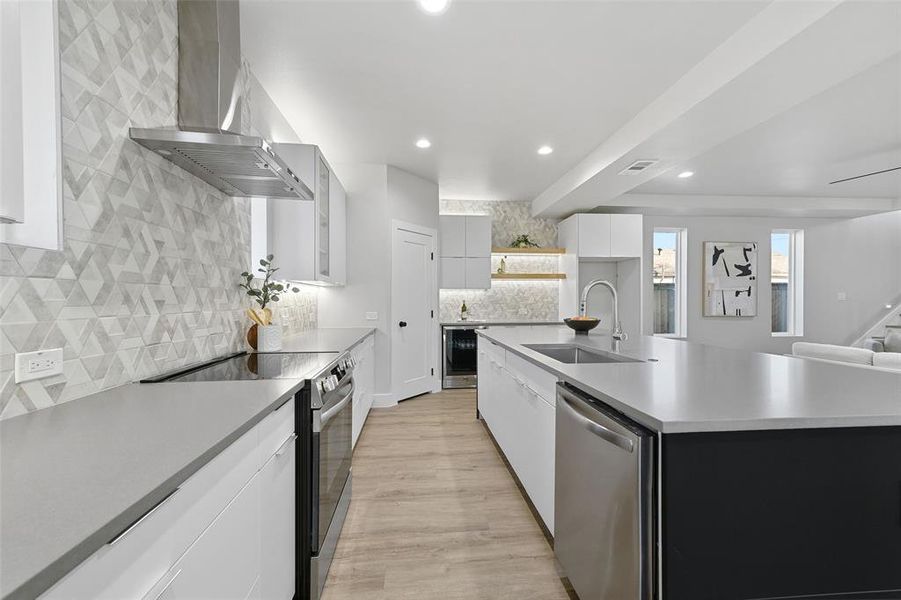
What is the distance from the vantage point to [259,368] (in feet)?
5.89

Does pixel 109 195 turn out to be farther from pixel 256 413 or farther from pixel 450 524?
pixel 450 524

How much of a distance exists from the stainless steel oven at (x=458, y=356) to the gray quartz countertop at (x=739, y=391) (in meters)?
3.49

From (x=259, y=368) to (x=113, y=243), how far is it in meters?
0.71

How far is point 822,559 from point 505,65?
2.75m

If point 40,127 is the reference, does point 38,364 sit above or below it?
below

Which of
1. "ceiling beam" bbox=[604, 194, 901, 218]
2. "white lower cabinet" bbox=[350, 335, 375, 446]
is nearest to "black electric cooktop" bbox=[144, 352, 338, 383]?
"white lower cabinet" bbox=[350, 335, 375, 446]

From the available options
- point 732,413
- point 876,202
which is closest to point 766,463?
point 732,413

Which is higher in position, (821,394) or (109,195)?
(109,195)

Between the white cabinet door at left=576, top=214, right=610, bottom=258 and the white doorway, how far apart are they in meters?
2.06

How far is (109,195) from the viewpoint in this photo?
1.34 meters

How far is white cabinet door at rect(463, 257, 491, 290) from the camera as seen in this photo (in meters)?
5.79

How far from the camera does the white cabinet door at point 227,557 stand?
799 mm

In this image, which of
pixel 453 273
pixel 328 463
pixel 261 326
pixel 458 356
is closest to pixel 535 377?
pixel 328 463

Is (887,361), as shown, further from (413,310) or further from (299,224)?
(299,224)
